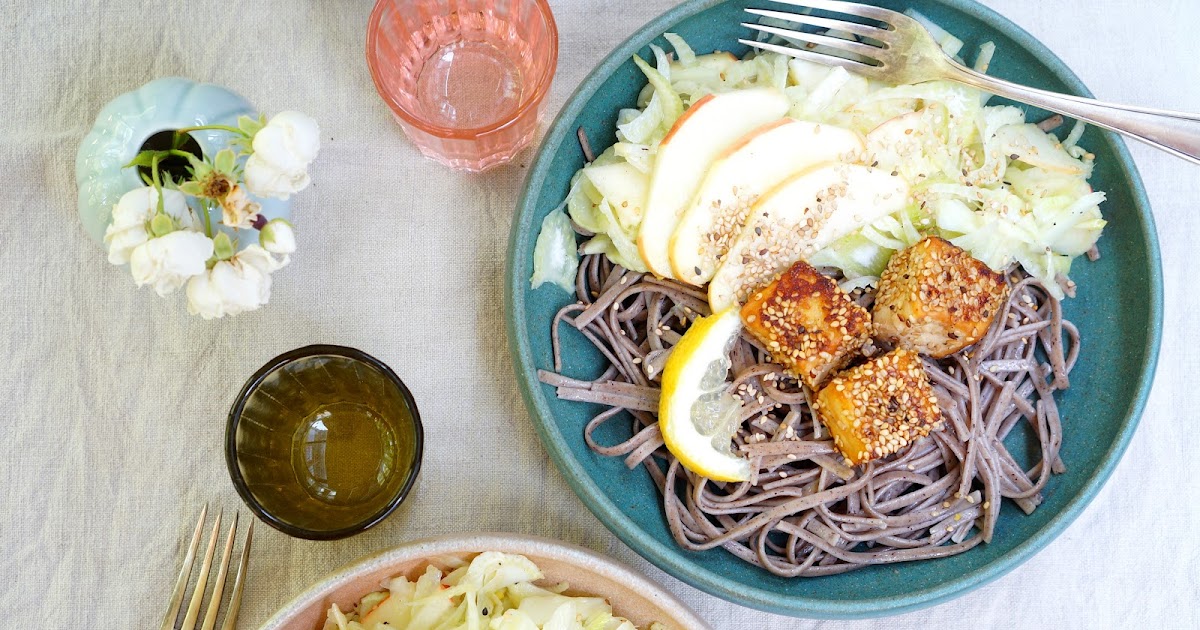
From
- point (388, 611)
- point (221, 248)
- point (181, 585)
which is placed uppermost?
point (221, 248)

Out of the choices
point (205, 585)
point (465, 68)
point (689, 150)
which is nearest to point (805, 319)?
point (689, 150)

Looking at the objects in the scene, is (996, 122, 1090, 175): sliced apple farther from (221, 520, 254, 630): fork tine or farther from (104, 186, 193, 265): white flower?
(221, 520, 254, 630): fork tine

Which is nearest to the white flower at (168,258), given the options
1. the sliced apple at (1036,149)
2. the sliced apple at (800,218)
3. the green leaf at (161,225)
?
the green leaf at (161,225)

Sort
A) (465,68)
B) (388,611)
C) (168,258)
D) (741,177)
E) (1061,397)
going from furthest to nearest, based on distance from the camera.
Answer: (465,68) < (1061,397) < (741,177) < (388,611) < (168,258)

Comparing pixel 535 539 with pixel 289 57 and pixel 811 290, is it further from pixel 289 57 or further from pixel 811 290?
pixel 289 57

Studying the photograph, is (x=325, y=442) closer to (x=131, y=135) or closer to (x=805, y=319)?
(x=131, y=135)

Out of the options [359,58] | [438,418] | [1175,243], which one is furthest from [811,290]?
[359,58]

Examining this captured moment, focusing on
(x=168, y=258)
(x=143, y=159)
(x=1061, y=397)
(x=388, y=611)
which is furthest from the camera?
(x=1061, y=397)
